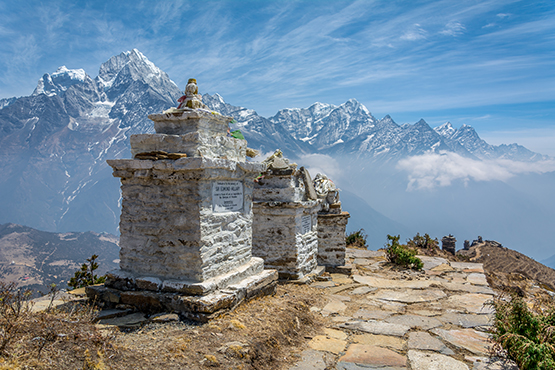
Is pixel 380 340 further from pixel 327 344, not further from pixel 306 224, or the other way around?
pixel 306 224

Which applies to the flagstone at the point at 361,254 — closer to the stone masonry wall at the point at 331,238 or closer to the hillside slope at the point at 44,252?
the stone masonry wall at the point at 331,238

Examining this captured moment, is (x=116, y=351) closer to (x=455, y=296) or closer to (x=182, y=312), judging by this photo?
(x=182, y=312)

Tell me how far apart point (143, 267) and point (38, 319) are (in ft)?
5.68

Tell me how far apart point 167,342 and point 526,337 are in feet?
13.4

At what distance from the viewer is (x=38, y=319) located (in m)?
3.15

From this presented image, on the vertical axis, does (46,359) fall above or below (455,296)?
above

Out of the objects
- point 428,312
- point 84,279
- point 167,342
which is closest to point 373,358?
point 167,342

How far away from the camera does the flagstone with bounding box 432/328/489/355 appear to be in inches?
171

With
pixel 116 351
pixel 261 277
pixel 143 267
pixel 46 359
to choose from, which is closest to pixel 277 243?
pixel 261 277

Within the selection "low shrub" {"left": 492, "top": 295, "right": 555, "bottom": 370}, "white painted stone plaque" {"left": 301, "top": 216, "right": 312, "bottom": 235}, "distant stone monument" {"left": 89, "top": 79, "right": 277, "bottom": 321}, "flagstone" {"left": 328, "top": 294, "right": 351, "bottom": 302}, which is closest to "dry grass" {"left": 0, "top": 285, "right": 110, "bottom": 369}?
"distant stone monument" {"left": 89, "top": 79, "right": 277, "bottom": 321}

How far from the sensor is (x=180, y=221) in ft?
15.1

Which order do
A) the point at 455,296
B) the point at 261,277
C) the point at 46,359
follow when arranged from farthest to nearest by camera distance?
the point at 455,296 → the point at 261,277 → the point at 46,359

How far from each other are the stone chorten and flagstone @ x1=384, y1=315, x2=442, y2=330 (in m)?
2.50

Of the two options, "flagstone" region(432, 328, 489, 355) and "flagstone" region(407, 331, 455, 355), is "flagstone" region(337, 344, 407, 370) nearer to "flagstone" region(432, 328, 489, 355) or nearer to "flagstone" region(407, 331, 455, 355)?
"flagstone" region(407, 331, 455, 355)
